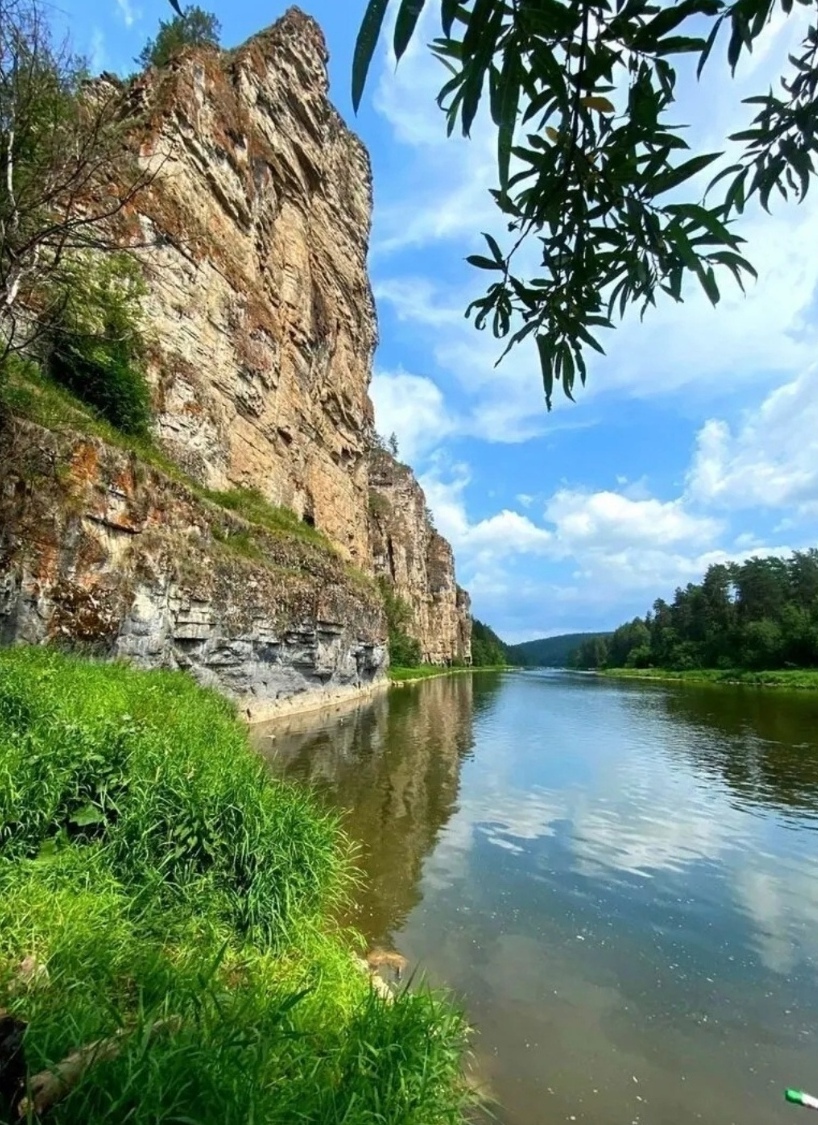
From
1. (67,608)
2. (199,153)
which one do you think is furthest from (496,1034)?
(199,153)

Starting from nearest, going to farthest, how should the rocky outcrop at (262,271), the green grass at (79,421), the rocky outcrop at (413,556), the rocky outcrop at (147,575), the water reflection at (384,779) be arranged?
the water reflection at (384,779) → the rocky outcrop at (147,575) → the green grass at (79,421) → the rocky outcrop at (262,271) → the rocky outcrop at (413,556)

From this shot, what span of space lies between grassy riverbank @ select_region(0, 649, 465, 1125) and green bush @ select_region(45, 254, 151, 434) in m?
10.5

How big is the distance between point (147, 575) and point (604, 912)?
1276cm

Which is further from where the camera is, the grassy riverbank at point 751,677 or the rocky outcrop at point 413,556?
the rocky outcrop at point 413,556

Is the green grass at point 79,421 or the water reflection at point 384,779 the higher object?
the green grass at point 79,421

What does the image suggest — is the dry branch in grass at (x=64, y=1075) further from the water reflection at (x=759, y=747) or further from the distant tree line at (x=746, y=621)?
the distant tree line at (x=746, y=621)

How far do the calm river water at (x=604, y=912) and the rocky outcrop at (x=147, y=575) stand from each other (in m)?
3.99

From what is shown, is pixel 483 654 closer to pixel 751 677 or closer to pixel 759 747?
pixel 751 677

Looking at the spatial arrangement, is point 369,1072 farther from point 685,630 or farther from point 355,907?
point 685,630

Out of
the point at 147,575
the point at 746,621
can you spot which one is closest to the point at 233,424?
the point at 147,575

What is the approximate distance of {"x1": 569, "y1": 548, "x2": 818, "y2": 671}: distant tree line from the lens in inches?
2749

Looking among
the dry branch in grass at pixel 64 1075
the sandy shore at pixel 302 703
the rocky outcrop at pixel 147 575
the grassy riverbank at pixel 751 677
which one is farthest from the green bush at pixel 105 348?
the grassy riverbank at pixel 751 677

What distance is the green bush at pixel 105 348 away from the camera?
571 inches

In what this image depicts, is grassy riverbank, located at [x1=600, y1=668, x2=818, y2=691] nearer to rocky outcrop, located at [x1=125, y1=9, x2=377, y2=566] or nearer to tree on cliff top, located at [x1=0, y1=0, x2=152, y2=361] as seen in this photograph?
rocky outcrop, located at [x1=125, y1=9, x2=377, y2=566]
